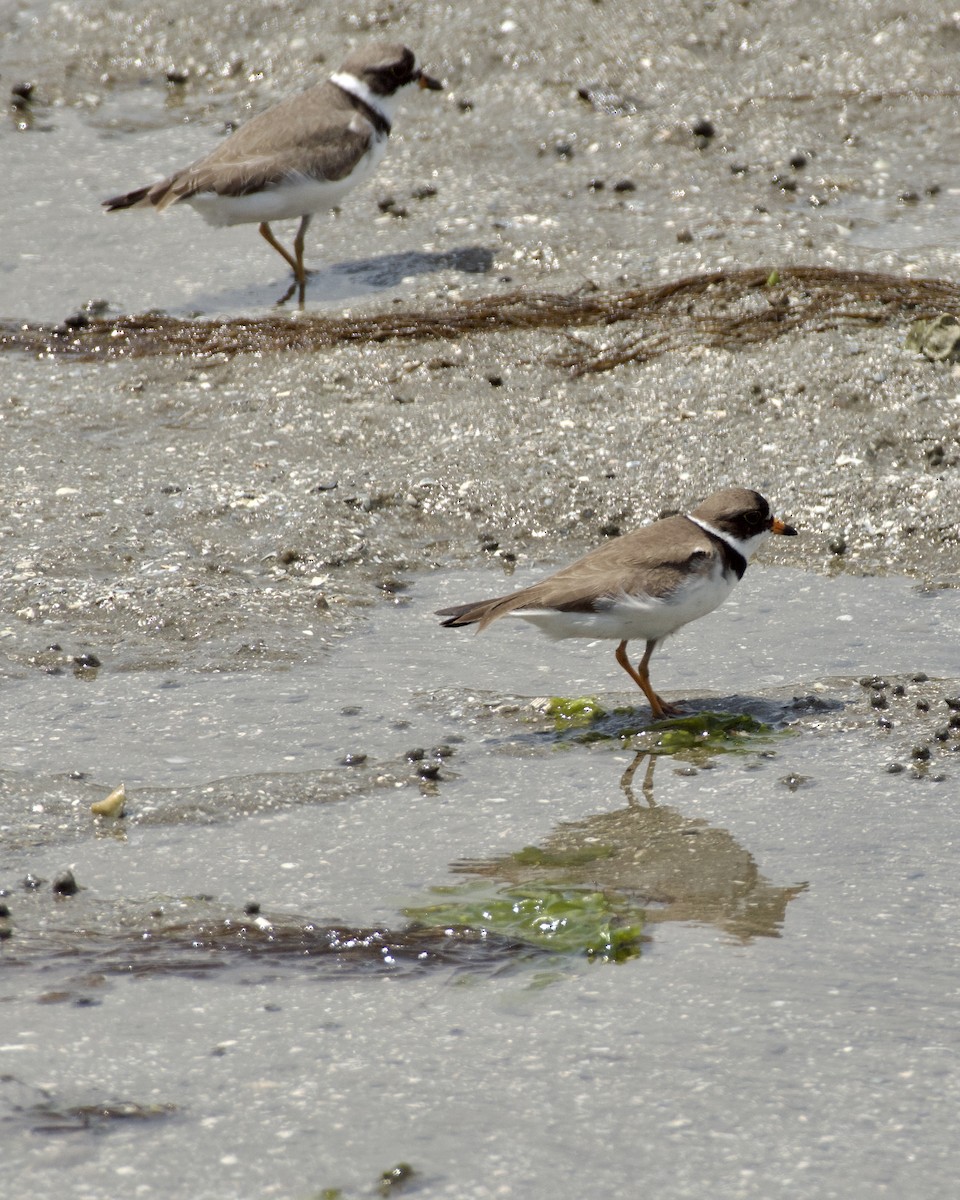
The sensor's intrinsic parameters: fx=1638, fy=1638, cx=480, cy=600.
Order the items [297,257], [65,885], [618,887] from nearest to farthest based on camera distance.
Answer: [65,885]
[618,887]
[297,257]

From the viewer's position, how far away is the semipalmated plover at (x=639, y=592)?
7.02m

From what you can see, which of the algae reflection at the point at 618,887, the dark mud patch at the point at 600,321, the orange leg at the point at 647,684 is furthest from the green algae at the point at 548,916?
the dark mud patch at the point at 600,321

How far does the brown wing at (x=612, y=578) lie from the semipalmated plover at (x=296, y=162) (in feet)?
16.9

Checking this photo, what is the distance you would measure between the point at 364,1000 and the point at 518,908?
2.44 ft

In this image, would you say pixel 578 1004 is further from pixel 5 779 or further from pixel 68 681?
pixel 68 681

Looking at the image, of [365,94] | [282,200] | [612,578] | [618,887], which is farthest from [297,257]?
[618,887]

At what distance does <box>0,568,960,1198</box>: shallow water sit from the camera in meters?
4.52

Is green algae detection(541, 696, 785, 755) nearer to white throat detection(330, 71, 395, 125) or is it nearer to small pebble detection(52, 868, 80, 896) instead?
small pebble detection(52, 868, 80, 896)

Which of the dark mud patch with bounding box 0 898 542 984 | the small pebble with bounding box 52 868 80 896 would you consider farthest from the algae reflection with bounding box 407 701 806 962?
the small pebble with bounding box 52 868 80 896

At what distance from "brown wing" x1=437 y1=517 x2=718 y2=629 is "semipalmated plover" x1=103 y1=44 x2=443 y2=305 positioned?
5.16m

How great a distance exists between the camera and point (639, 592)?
6.99 metres

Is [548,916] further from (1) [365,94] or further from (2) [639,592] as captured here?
(1) [365,94]

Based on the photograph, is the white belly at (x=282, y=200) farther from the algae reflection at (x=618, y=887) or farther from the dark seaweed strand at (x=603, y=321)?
the algae reflection at (x=618, y=887)

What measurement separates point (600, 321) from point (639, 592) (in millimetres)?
3999
